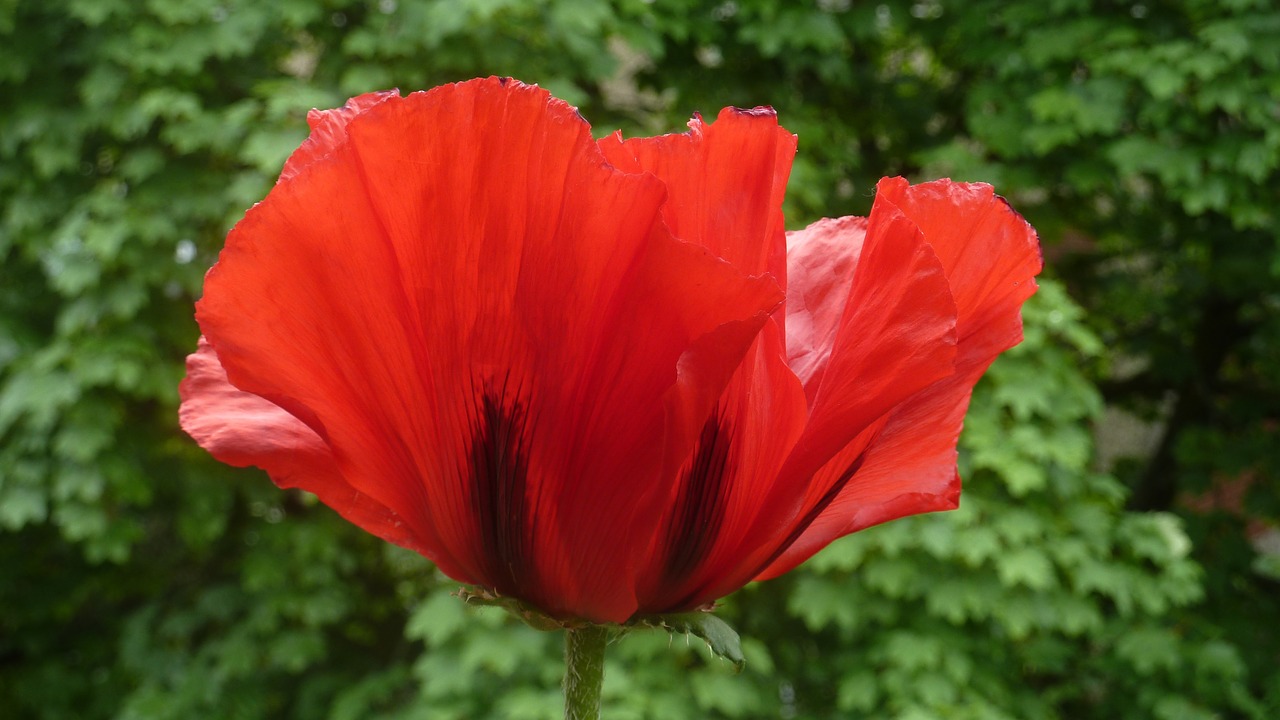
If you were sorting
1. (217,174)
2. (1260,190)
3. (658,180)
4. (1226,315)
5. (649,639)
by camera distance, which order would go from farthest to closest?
(1226,315)
(217,174)
(1260,190)
(649,639)
(658,180)

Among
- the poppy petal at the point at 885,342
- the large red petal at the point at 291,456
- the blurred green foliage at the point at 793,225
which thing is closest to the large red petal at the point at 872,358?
the poppy petal at the point at 885,342

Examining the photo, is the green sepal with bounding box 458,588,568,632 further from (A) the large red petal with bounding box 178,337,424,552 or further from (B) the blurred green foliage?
(B) the blurred green foliage

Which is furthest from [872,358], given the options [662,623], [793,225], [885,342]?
[793,225]

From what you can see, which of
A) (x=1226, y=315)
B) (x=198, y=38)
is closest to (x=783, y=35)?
(x=198, y=38)

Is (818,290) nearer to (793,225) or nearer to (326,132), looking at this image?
(326,132)

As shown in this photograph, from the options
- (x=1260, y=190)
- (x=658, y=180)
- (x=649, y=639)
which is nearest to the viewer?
(x=658, y=180)

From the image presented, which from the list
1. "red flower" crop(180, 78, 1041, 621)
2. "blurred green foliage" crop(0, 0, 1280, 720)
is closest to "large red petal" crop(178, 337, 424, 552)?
"red flower" crop(180, 78, 1041, 621)

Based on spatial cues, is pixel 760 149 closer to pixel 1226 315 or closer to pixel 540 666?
pixel 540 666
